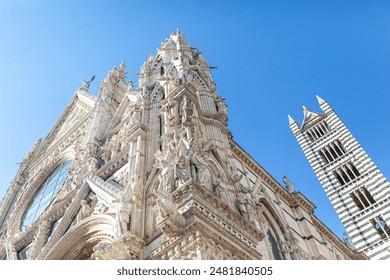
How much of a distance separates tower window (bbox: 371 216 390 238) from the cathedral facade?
35.7ft

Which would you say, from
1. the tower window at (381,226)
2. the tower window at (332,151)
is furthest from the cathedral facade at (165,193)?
the tower window at (332,151)

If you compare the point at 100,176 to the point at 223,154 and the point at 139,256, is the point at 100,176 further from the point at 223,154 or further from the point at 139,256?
the point at 139,256

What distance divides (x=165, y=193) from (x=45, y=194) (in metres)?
12.1

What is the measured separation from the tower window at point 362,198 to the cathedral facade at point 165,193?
13.5 m

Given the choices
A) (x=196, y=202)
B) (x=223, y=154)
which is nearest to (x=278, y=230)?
(x=223, y=154)

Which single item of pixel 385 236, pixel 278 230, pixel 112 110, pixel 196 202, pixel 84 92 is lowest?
pixel 196 202

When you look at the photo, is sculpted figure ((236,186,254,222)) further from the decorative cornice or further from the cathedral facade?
the decorative cornice

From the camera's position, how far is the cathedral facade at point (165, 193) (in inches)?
274

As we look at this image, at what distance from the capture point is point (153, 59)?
16000mm

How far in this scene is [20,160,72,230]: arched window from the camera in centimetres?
1599

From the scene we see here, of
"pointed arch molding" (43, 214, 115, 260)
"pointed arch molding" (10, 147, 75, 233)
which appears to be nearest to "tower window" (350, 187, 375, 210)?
"pointed arch molding" (10, 147, 75, 233)

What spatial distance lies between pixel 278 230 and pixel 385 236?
19203mm
